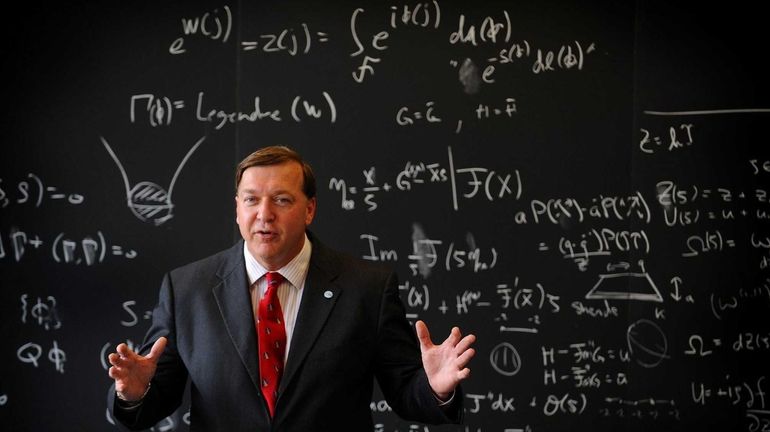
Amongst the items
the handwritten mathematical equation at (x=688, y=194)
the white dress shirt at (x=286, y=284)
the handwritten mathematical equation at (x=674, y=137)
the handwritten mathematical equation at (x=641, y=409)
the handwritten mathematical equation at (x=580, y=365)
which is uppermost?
the handwritten mathematical equation at (x=674, y=137)

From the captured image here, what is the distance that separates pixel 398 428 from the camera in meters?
3.46

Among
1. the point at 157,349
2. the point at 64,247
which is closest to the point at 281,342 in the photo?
the point at 157,349

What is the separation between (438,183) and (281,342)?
1.59 metres

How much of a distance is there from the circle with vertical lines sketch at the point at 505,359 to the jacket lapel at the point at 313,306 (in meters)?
1.52

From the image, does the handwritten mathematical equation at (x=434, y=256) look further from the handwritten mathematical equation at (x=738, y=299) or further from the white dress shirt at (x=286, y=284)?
the white dress shirt at (x=286, y=284)

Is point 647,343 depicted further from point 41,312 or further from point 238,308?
point 41,312

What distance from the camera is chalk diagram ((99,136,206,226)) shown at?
3418mm

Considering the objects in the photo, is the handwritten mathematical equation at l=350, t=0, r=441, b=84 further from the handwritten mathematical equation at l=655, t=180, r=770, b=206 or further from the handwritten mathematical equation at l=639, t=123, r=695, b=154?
the handwritten mathematical equation at l=655, t=180, r=770, b=206

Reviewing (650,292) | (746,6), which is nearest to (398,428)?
(650,292)

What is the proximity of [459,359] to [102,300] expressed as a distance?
2.05 metres

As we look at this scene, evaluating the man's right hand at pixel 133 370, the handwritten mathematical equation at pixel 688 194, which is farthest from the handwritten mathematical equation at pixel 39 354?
the handwritten mathematical equation at pixel 688 194

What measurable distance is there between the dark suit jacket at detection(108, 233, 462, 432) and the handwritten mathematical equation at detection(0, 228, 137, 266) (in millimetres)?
1368

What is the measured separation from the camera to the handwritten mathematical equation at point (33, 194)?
3383mm

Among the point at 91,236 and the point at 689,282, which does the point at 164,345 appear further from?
the point at 689,282
